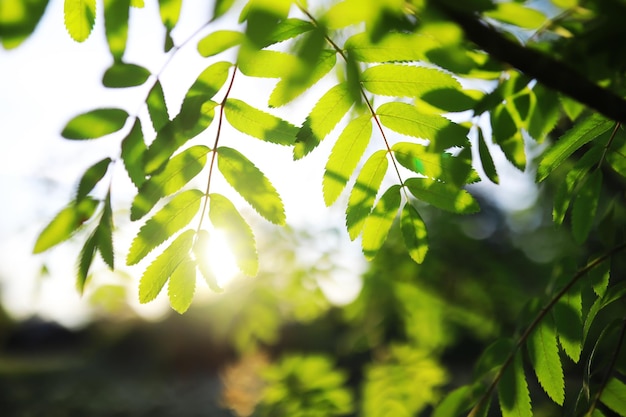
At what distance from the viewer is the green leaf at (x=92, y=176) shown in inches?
40.3

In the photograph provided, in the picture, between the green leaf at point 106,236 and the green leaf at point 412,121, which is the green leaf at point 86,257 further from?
the green leaf at point 412,121

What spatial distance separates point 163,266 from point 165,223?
0.31ft

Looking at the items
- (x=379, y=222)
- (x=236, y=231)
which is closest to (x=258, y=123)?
(x=236, y=231)

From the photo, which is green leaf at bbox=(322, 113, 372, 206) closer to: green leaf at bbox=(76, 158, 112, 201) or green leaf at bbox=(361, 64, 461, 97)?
green leaf at bbox=(361, 64, 461, 97)

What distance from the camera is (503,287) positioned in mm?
3113

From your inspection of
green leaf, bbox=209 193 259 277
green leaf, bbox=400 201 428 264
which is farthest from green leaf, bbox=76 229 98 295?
green leaf, bbox=400 201 428 264

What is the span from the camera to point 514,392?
121 centimetres

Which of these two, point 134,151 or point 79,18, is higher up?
point 79,18

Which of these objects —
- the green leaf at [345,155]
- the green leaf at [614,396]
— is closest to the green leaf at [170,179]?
the green leaf at [345,155]

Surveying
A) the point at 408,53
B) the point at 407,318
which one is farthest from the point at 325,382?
the point at 408,53

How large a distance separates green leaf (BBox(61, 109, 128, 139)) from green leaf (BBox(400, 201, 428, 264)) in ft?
2.28

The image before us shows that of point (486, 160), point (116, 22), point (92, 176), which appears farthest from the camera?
point (486, 160)

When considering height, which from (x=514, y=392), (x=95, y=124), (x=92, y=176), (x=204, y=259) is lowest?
(x=514, y=392)

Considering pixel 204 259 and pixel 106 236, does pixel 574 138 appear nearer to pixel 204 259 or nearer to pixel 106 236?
pixel 204 259
